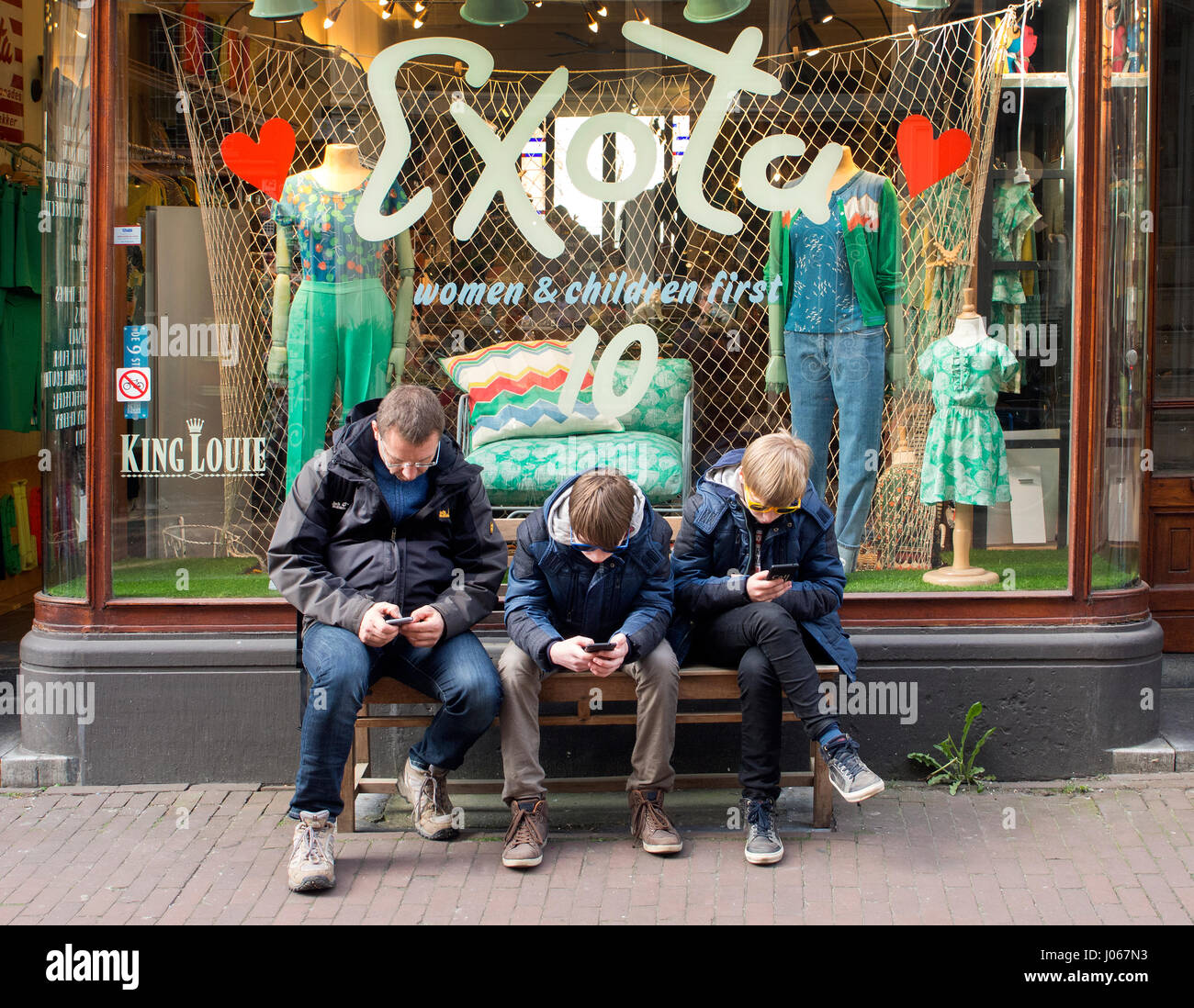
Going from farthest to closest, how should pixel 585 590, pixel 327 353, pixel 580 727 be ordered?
pixel 327 353
pixel 580 727
pixel 585 590

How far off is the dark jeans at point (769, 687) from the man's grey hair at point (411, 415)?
1108 mm

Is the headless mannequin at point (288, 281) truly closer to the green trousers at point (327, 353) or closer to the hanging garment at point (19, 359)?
the green trousers at point (327, 353)

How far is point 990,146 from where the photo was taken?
4.79 metres

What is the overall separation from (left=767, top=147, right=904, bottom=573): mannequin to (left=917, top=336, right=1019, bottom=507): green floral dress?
0.19 metres

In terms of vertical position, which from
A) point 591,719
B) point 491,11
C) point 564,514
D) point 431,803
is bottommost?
point 431,803

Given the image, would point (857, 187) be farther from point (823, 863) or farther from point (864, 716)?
point (823, 863)

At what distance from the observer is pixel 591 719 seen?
4.13 metres

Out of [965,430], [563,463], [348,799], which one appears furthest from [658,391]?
[348,799]

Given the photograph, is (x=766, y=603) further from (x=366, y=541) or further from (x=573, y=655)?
(x=366, y=541)

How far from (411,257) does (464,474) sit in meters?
1.13

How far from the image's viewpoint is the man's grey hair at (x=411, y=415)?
3.86 metres

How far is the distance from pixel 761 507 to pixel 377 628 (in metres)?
1.22

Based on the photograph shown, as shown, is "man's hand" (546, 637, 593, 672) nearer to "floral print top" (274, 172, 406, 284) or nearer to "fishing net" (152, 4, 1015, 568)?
"fishing net" (152, 4, 1015, 568)

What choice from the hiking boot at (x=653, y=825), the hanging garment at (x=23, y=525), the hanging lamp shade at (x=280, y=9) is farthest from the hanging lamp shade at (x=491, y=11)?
the hanging garment at (x=23, y=525)
